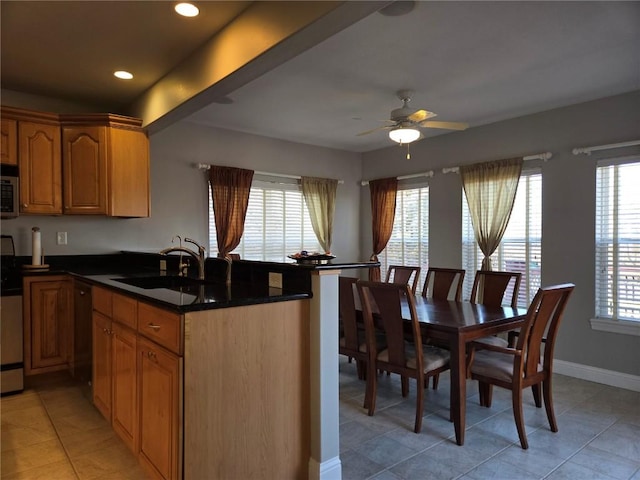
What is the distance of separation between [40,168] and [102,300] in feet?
5.74

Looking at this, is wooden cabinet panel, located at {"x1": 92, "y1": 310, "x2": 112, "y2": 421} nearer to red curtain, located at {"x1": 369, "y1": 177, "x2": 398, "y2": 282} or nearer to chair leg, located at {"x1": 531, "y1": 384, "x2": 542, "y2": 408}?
chair leg, located at {"x1": 531, "y1": 384, "x2": 542, "y2": 408}

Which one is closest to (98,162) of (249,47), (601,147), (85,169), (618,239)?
(85,169)

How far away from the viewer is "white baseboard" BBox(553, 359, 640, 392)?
3600 mm

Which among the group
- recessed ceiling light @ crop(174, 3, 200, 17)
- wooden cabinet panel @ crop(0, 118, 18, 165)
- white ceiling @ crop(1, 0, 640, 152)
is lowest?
wooden cabinet panel @ crop(0, 118, 18, 165)

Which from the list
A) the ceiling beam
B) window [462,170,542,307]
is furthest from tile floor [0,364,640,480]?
the ceiling beam

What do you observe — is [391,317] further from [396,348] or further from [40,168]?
[40,168]

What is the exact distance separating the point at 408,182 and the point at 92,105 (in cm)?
383

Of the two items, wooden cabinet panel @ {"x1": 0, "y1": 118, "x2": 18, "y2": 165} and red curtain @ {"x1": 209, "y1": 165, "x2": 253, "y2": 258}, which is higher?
wooden cabinet panel @ {"x1": 0, "y1": 118, "x2": 18, "y2": 165}

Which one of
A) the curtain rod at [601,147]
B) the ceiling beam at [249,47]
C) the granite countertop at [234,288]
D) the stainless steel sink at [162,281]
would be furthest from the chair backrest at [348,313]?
the curtain rod at [601,147]

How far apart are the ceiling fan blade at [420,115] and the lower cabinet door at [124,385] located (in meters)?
2.59

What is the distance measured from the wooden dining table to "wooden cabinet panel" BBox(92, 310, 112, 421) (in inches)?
76.9

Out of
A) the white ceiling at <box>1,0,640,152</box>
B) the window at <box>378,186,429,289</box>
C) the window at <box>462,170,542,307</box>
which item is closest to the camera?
the white ceiling at <box>1,0,640,152</box>

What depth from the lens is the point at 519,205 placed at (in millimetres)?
4430

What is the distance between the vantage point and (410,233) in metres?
5.62
